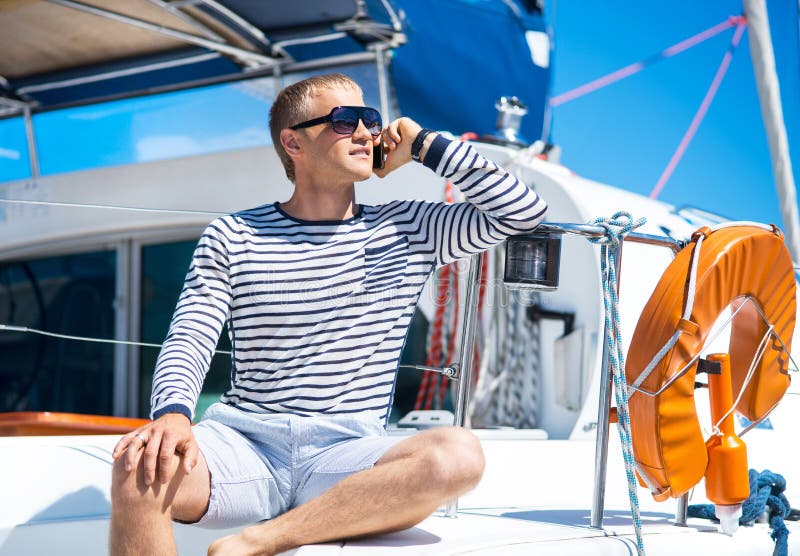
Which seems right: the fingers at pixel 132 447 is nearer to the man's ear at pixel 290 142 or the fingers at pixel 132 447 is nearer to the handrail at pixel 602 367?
the handrail at pixel 602 367

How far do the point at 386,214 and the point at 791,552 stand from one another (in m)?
Answer: 1.29

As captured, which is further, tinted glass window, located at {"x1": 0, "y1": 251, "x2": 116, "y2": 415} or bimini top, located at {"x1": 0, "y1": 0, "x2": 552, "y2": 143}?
tinted glass window, located at {"x1": 0, "y1": 251, "x2": 116, "y2": 415}

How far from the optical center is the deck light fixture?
85.7 inches

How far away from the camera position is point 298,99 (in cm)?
230

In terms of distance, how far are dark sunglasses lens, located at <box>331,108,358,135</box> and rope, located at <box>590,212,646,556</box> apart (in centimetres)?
61

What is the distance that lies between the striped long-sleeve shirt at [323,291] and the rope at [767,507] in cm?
88

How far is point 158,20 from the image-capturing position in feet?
13.1

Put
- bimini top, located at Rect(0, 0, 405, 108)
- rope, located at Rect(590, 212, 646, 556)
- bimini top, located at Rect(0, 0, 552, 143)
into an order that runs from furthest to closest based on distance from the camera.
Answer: bimini top, located at Rect(0, 0, 552, 143) < bimini top, located at Rect(0, 0, 405, 108) < rope, located at Rect(590, 212, 646, 556)

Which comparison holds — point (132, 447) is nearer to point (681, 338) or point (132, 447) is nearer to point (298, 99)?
point (298, 99)

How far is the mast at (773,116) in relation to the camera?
5.03 metres

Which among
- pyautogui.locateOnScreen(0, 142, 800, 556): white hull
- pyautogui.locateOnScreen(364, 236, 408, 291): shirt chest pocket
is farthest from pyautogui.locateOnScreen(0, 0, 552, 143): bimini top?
pyautogui.locateOnScreen(364, 236, 408, 291): shirt chest pocket

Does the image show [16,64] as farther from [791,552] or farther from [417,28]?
[791,552]

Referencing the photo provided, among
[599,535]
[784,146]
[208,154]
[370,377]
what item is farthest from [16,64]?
[784,146]

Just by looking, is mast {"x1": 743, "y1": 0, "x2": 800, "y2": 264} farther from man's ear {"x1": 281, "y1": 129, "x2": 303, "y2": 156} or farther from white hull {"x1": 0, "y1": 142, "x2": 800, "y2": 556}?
man's ear {"x1": 281, "y1": 129, "x2": 303, "y2": 156}
